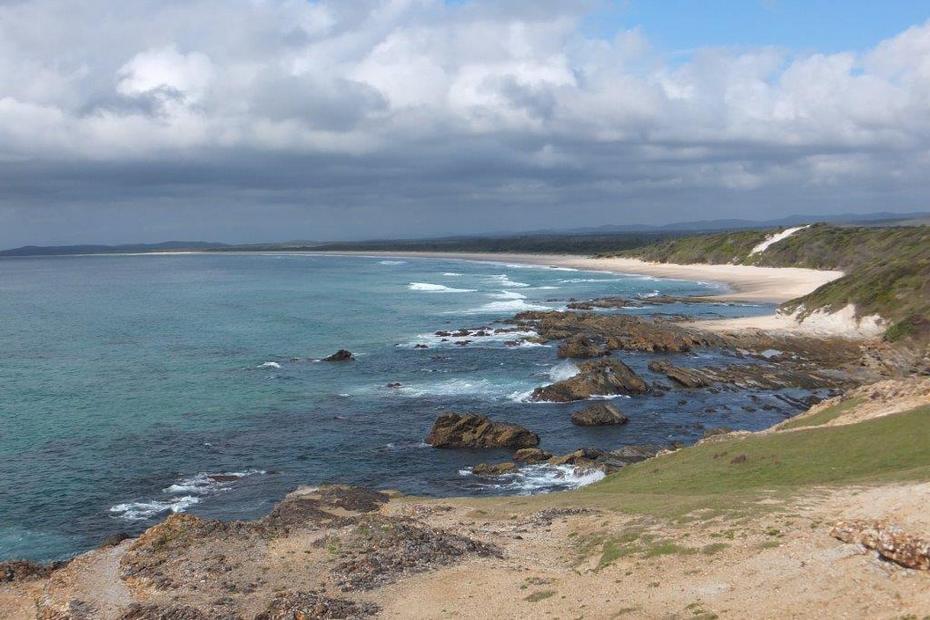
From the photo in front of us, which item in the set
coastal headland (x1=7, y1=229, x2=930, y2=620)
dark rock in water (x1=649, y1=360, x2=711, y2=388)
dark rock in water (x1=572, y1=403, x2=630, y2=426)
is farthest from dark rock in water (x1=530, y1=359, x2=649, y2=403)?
coastal headland (x1=7, y1=229, x2=930, y2=620)

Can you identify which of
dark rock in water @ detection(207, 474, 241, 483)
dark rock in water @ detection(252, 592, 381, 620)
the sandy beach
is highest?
the sandy beach

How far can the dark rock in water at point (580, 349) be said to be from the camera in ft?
234

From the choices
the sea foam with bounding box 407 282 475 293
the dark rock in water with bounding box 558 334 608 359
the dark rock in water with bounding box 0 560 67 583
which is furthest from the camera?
the sea foam with bounding box 407 282 475 293

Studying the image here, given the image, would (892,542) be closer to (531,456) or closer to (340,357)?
(531,456)

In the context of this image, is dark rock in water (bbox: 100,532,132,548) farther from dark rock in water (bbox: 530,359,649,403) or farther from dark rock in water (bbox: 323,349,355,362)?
dark rock in water (bbox: 323,349,355,362)

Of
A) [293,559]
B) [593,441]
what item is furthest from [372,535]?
[593,441]

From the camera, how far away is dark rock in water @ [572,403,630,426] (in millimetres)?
49156

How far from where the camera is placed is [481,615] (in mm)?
19531

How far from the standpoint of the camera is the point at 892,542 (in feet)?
56.1

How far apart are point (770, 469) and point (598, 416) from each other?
65.3ft

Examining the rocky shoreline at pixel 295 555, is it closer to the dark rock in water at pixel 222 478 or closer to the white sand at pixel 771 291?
the dark rock in water at pixel 222 478

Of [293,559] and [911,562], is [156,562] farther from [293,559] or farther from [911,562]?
[911,562]

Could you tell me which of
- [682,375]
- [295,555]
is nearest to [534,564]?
[295,555]

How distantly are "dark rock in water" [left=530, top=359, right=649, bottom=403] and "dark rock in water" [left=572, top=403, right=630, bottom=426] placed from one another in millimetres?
5167
